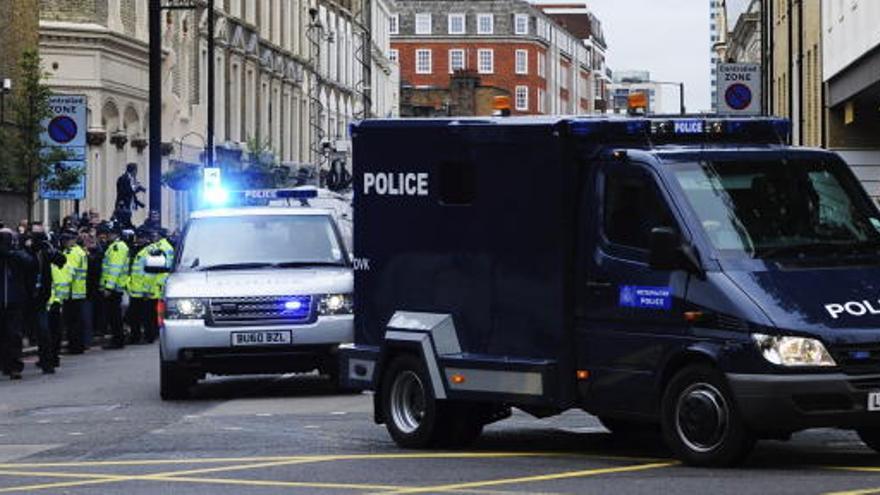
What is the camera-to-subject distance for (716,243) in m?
13.8

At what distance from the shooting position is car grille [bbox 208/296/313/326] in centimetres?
2156

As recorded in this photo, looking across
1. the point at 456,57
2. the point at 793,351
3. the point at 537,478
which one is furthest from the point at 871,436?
the point at 456,57

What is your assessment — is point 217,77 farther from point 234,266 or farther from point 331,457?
point 331,457

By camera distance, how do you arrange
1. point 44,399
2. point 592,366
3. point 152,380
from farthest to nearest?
1. point 152,380
2. point 44,399
3. point 592,366

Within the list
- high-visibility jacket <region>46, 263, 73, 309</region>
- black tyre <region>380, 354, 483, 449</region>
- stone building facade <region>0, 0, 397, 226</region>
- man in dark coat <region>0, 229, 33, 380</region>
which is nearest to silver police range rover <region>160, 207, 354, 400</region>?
black tyre <region>380, 354, 483, 449</region>

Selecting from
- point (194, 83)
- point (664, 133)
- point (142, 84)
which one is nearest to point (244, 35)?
point (194, 83)

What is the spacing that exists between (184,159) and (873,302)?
1954 inches

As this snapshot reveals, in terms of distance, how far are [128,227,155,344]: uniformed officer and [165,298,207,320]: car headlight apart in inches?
511

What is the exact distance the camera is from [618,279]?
1428 centimetres

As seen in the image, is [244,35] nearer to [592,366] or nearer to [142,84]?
[142,84]

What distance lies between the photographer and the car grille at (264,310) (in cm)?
2156

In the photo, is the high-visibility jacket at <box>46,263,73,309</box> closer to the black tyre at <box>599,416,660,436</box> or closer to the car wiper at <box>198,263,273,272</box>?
the car wiper at <box>198,263,273,272</box>

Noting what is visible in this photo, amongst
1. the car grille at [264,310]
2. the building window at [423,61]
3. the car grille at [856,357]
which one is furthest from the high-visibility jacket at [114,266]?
the building window at [423,61]

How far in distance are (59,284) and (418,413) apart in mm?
15272
